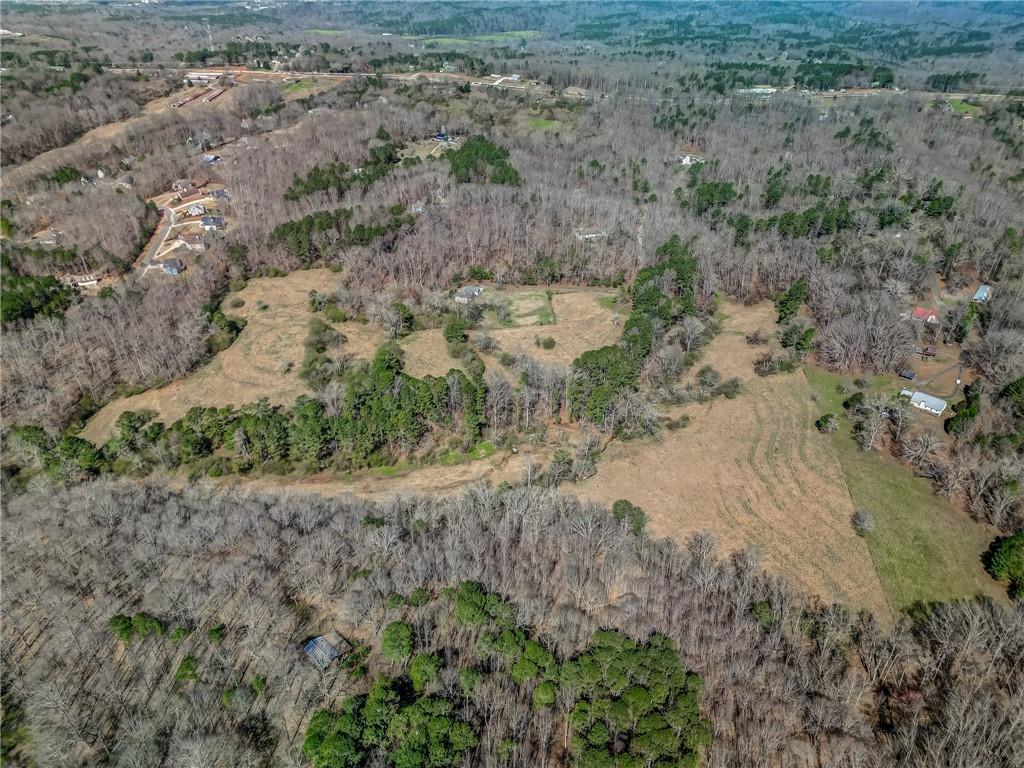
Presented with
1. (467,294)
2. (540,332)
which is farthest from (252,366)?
(540,332)

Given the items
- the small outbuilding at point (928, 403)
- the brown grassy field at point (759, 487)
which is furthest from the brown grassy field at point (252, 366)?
the small outbuilding at point (928, 403)

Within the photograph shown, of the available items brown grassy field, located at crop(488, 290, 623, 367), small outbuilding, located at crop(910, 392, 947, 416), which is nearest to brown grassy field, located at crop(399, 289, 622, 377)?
brown grassy field, located at crop(488, 290, 623, 367)

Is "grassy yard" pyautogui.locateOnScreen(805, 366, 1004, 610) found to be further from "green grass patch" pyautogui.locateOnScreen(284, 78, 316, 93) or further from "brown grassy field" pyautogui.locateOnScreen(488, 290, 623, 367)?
"green grass patch" pyautogui.locateOnScreen(284, 78, 316, 93)

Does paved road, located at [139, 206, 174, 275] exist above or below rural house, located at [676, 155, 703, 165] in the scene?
below

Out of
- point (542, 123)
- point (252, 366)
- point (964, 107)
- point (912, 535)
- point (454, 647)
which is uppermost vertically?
point (964, 107)

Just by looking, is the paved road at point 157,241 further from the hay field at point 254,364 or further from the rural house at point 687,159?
the rural house at point 687,159

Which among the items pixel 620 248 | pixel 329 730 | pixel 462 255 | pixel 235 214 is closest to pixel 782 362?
pixel 620 248

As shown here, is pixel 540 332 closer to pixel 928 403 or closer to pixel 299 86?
pixel 928 403
